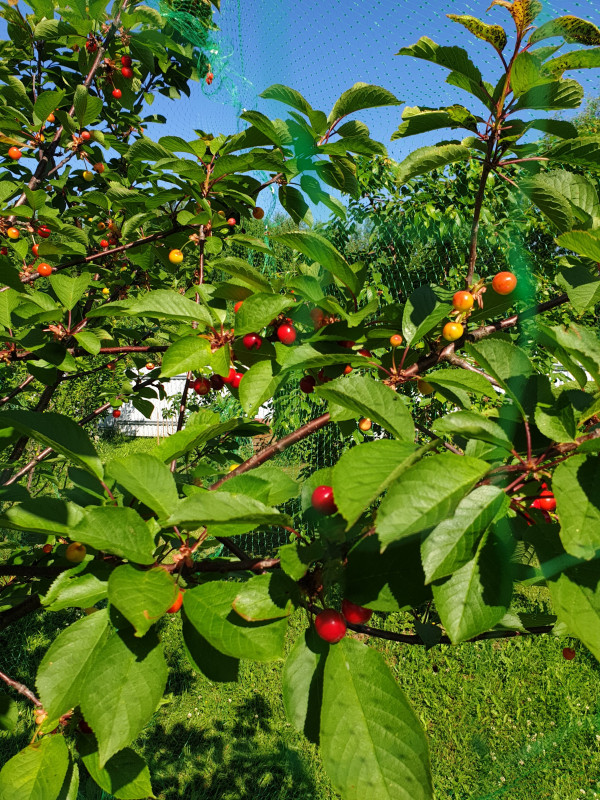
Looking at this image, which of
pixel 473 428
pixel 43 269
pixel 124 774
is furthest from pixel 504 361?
pixel 43 269

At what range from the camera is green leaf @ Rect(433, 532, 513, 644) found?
0.49m

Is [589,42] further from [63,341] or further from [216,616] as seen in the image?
[63,341]

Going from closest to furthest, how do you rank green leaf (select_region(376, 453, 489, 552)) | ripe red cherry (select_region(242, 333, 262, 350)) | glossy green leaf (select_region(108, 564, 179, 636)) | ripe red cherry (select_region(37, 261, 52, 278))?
green leaf (select_region(376, 453, 489, 552)) < glossy green leaf (select_region(108, 564, 179, 636)) < ripe red cherry (select_region(242, 333, 262, 350)) < ripe red cherry (select_region(37, 261, 52, 278))

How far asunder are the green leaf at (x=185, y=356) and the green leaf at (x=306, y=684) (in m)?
0.47

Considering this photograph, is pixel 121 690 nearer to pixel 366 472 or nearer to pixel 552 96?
pixel 366 472

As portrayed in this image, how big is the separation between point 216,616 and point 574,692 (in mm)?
3306

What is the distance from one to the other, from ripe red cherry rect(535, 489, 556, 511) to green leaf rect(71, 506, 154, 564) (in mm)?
475

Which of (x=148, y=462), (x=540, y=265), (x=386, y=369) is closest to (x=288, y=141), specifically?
(x=386, y=369)

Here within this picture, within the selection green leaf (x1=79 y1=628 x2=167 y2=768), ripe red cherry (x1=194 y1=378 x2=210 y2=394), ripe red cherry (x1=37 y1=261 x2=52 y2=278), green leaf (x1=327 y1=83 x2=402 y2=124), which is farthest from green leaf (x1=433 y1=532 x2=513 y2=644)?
ripe red cherry (x1=37 y1=261 x2=52 y2=278)

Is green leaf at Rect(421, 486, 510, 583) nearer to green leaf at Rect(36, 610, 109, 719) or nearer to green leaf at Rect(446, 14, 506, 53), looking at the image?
green leaf at Rect(36, 610, 109, 719)

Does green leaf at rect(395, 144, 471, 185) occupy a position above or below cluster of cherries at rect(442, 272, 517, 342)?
above

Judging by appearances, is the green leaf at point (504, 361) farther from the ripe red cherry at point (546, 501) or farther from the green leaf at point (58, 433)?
the green leaf at point (58, 433)

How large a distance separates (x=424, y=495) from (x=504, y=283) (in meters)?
0.52

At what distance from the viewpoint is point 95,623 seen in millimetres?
639
